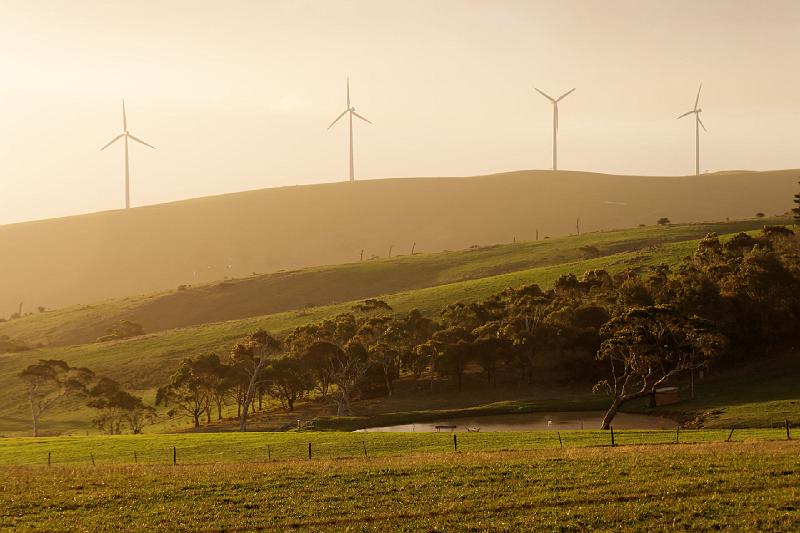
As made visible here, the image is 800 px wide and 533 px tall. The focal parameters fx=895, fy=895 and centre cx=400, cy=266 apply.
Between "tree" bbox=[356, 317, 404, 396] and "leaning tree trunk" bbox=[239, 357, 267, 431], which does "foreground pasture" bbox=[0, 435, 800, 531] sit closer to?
"leaning tree trunk" bbox=[239, 357, 267, 431]

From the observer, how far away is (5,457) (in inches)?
2650

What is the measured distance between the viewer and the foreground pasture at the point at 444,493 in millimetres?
31781

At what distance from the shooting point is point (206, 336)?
483ft

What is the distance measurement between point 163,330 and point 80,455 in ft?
349

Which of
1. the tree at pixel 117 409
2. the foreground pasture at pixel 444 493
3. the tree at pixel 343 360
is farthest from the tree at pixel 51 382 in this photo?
the foreground pasture at pixel 444 493

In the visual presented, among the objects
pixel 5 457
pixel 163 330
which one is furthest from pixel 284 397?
pixel 163 330

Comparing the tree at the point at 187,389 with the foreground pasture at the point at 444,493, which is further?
the tree at the point at 187,389

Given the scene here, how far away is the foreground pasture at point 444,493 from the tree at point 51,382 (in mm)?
69370

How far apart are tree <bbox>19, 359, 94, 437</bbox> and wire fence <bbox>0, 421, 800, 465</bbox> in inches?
1575

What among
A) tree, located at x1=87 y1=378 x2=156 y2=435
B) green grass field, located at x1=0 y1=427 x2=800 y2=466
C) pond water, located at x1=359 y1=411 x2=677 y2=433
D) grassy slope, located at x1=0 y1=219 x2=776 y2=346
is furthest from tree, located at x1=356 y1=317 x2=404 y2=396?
grassy slope, located at x1=0 y1=219 x2=776 y2=346

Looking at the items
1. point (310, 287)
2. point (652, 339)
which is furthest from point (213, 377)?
point (310, 287)

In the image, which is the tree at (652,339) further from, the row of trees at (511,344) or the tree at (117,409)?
the tree at (117,409)

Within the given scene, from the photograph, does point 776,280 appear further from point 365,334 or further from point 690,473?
point 690,473

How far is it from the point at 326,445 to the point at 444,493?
26.5 metres
